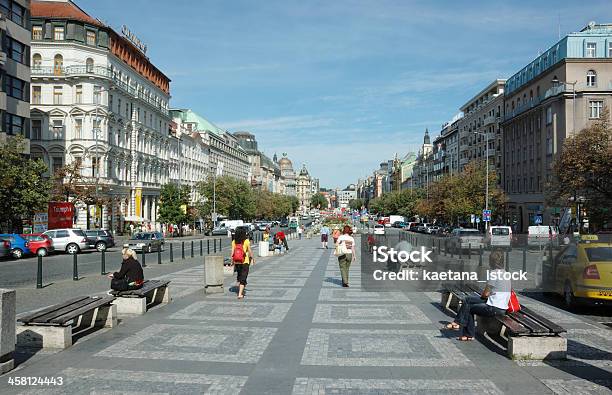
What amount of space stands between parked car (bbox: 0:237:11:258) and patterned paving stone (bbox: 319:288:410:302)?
22476 mm

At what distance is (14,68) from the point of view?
141 ft

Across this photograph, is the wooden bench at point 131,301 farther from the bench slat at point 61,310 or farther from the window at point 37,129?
the window at point 37,129

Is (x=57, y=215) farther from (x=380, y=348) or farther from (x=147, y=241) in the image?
(x=380, y=348)

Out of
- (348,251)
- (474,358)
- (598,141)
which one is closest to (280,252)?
(348,251)

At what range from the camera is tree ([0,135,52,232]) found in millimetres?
34281

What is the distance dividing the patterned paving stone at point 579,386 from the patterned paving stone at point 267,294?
8.23m

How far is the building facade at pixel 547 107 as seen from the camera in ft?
179

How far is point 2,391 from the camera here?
6.69 meters

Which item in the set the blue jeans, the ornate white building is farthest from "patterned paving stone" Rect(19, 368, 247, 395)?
the ornate white building

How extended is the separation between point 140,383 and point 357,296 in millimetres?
8767

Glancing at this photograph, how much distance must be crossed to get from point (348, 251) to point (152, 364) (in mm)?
9876

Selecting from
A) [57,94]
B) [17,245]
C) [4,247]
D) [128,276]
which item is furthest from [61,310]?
[57,94]

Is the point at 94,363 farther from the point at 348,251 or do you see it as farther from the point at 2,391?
the point at 348,251

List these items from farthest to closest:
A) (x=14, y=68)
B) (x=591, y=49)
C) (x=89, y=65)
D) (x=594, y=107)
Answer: (x=89, y=65)
(x=591, y=49)
(x=594, y=107)
(x=14, y=68)
